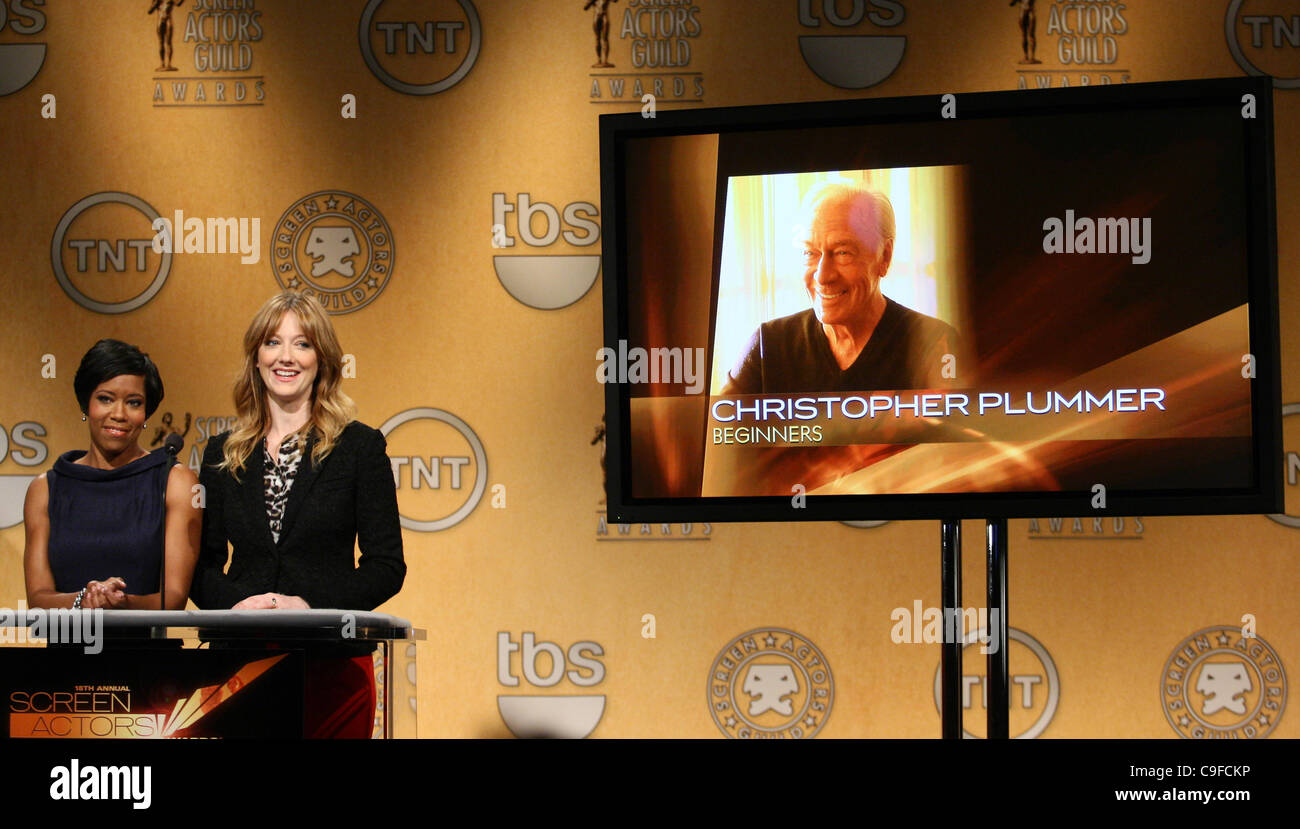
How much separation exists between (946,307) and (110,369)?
1791 mm

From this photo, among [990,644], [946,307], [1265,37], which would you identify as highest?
[1265,37]

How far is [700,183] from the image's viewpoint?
221 centimetres

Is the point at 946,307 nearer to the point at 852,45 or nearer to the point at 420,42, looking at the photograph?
the point at 852,45

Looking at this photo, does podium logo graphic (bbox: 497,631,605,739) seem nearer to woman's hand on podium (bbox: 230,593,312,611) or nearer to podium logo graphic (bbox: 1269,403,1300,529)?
woman's hand on podium (bbox: 230,593,312,611)

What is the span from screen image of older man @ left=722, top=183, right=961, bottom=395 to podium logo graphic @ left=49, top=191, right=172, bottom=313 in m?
1.81

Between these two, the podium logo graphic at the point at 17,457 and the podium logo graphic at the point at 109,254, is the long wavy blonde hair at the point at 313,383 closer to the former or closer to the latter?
the podium logo graphic at the point at 109,254

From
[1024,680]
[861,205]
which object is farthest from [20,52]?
[1024,680]

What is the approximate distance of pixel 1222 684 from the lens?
9.13ft

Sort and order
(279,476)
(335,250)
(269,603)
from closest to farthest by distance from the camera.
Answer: (269,603) < (279,476) < (335,250)

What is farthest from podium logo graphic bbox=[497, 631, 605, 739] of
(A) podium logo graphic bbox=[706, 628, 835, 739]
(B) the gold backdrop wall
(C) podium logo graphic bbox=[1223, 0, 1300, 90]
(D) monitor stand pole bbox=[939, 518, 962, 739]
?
(C) podium logo graphic bbox=[1223, 0, 1300, 90]

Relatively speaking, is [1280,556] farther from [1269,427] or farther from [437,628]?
[437,628]

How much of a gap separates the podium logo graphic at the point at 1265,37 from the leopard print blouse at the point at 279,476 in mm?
2543

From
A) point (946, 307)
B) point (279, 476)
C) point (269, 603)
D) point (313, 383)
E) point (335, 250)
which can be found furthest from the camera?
point (335, 250)

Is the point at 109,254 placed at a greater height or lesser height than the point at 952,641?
greater
